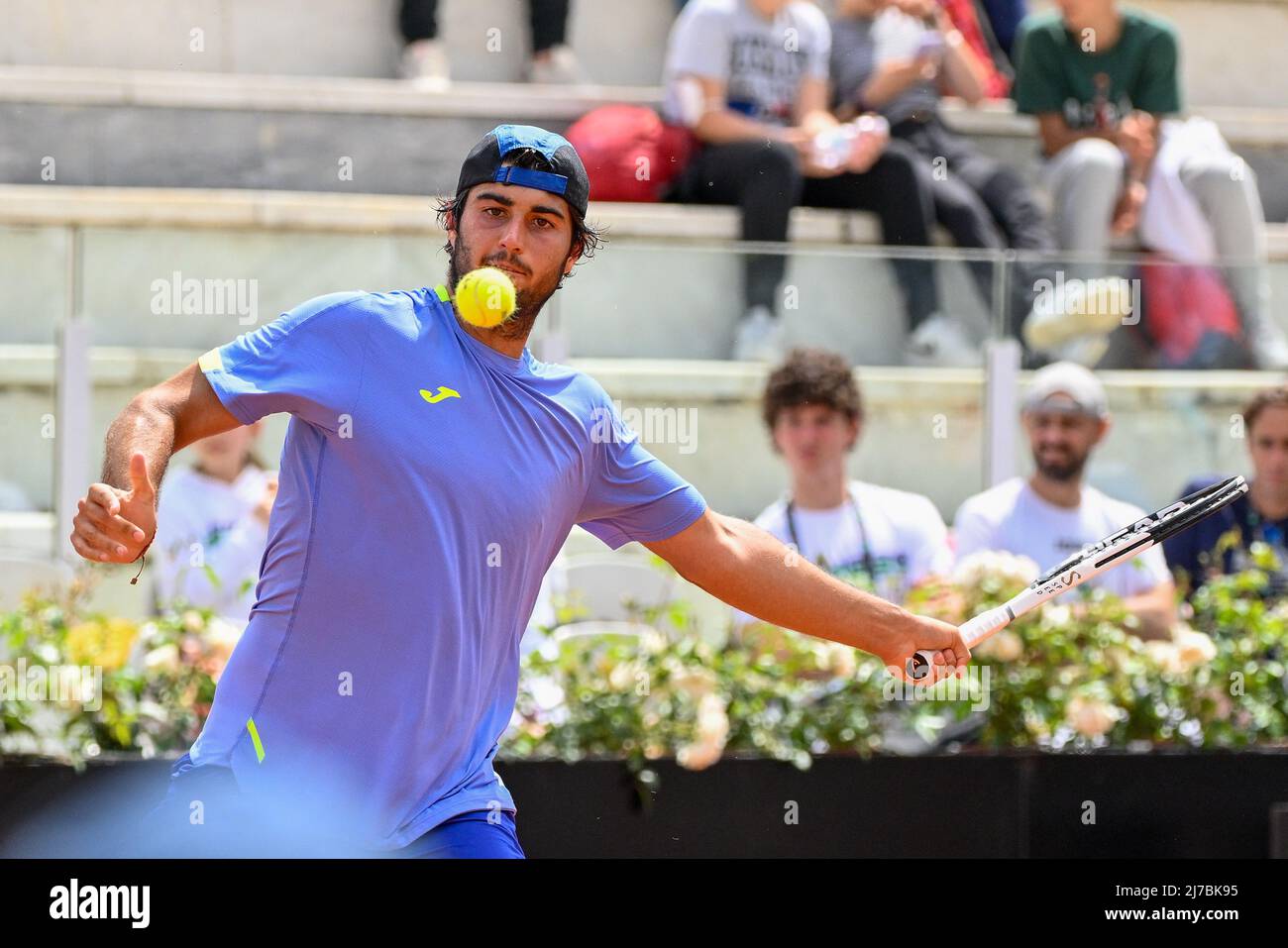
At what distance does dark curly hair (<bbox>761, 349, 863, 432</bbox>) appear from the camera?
6242mm

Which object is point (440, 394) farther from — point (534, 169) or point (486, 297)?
point (534, 169)

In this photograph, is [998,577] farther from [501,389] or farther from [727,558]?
[501,389]

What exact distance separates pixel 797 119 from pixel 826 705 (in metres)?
2.88

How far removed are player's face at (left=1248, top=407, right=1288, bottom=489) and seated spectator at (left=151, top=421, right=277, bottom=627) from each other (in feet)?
10.3

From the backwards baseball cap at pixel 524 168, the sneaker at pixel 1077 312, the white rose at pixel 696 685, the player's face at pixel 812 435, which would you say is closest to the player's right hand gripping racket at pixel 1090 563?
the backwards baseball cap at pixel 524 168

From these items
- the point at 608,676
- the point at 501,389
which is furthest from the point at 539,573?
the point at 608,676

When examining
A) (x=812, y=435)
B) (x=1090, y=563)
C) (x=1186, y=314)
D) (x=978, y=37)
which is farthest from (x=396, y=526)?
(x=978, y=37)

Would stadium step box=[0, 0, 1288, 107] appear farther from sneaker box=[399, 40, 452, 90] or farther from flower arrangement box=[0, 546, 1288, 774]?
flower arrangement box=[0, 546, 1288, 774]

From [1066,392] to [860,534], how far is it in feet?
3.45

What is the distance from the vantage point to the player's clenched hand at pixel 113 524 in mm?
3008

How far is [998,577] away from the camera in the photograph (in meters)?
5.63

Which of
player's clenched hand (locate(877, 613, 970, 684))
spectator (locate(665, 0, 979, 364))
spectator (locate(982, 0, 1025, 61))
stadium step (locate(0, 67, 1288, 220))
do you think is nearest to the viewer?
player's clenched hand (locate(877, 613, 970, 684))


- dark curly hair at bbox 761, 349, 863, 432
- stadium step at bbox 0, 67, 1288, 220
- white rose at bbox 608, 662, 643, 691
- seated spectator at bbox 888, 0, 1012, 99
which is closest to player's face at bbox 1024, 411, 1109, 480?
dark curly hair at bbox 761, 349, 863, 432
